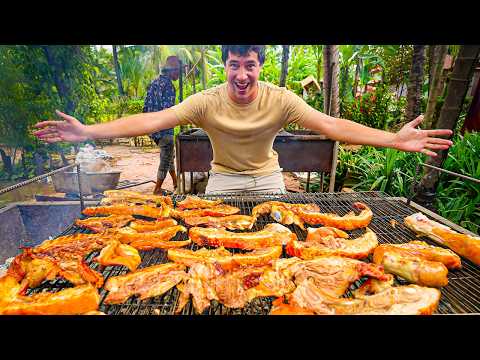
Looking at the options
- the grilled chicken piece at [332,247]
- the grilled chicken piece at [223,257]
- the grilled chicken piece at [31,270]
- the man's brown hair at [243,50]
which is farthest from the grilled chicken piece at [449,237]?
the grilled chicken piece at [31,270]

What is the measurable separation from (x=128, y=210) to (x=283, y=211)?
176 centimetres

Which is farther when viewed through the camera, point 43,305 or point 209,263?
point 209,263

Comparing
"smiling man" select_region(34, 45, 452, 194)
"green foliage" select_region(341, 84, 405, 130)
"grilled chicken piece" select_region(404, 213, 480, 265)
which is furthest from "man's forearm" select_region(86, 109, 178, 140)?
"green foliage" select_region(341, 84, 405, 130)

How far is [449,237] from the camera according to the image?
8.48ft

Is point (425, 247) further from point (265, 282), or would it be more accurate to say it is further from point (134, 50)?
point (134, 50)

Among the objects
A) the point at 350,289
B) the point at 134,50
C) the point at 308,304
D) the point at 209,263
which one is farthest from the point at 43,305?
the point at 134,50

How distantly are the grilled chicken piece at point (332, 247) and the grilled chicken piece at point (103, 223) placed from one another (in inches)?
68.4

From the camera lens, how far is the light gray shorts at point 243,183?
4266 mm

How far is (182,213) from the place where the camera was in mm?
3201

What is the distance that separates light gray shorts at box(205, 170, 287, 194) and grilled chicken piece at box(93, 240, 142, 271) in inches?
77.6

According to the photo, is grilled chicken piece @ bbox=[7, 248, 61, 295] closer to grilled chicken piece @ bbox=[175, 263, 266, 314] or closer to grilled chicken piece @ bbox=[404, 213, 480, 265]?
grilled chicken piece @ bbox=[175, 263, 266, 314]

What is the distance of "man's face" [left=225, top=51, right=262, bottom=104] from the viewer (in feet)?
11.6

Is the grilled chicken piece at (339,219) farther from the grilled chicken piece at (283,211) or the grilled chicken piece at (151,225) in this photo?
the grilled chicken piece at (151,225)

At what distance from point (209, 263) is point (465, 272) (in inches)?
81.0
